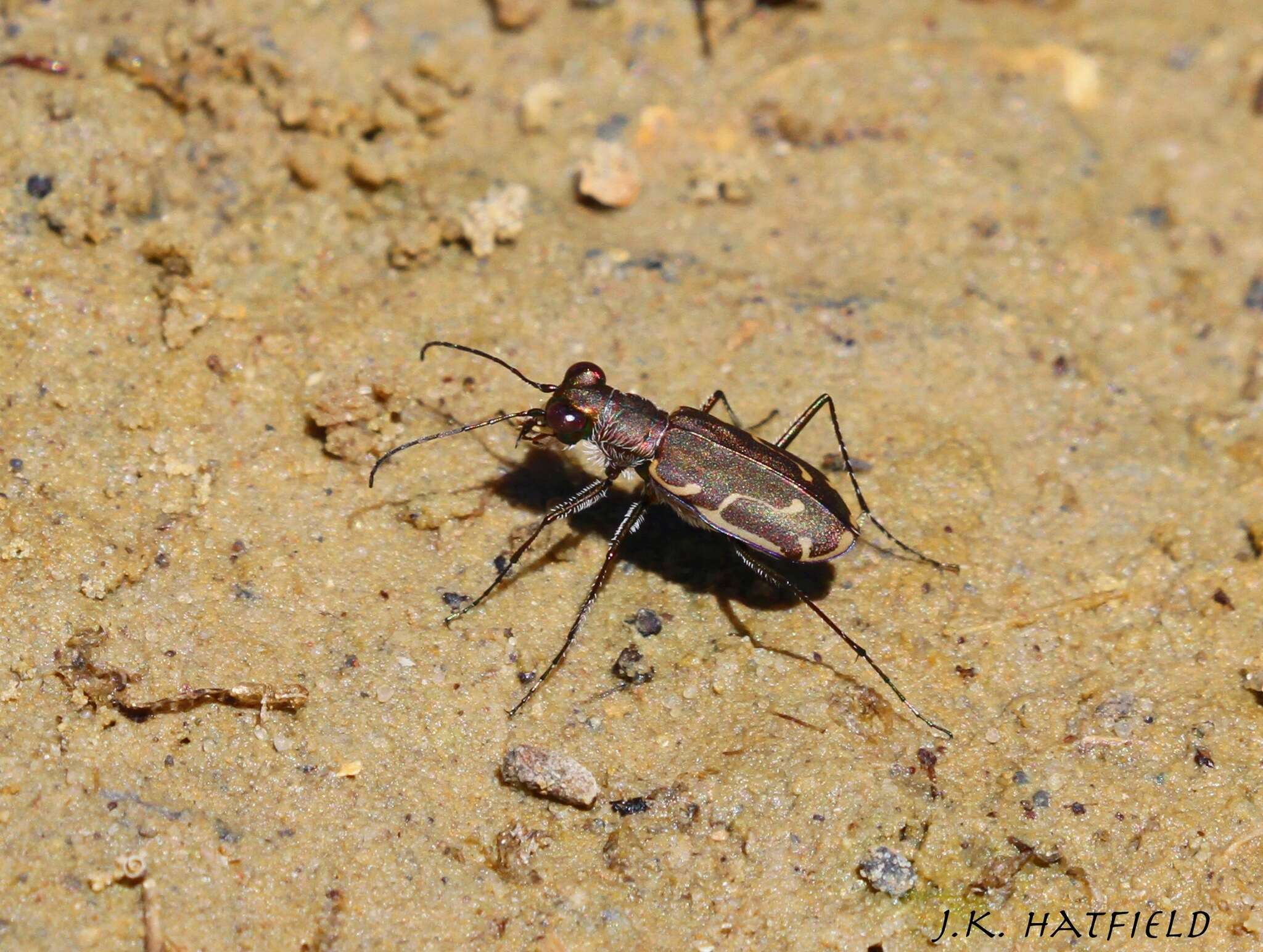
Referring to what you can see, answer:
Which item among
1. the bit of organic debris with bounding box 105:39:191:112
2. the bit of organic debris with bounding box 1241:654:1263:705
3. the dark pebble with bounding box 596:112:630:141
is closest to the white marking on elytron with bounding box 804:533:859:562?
the bit of organic debris with bounding box 1241:654:1263:705

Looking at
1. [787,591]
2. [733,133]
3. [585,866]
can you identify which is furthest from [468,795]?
[733,133]

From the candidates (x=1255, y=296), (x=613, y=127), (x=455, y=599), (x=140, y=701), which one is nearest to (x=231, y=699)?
(x=140, y=701)

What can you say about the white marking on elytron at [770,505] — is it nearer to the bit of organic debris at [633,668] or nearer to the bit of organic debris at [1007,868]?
the bit of organic debris at [633,668]

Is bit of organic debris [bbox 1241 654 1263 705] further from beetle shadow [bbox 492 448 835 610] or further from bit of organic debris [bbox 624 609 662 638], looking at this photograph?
bit of organic debris [bbox 624 609 662 638]

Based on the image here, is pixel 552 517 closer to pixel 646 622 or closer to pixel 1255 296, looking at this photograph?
pixel 646 622

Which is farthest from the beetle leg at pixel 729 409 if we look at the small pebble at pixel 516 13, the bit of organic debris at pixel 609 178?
the small pebble at pixel 516 13
